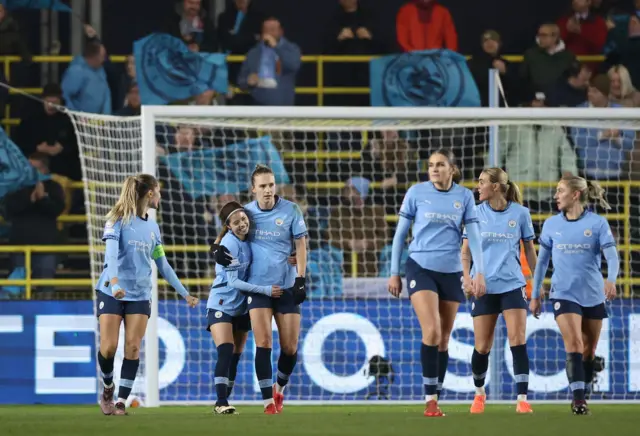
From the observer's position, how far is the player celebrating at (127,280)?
32.8 feet

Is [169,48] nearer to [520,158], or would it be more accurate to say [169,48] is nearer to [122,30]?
[122,30]

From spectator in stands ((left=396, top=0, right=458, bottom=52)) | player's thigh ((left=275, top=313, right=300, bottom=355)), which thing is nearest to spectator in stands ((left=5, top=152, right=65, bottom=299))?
spectator in stands ((left=396, top=0, right=458, bottom=52))

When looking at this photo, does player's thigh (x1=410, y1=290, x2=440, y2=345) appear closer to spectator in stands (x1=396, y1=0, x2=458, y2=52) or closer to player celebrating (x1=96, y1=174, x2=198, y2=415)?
player celebrating (x1=96, y1=174, x2=198, y2=415)

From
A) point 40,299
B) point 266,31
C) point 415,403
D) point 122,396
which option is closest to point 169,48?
point 266,31

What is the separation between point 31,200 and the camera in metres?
14.7

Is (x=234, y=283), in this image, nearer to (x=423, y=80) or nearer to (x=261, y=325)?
(x=261, y=325)

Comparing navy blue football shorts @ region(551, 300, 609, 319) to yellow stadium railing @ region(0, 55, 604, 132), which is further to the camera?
yellow stadium railing @ region(0, 55, 604, 132)

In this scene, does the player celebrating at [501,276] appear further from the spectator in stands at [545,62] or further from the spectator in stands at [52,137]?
the spectator in stands at [52,137]

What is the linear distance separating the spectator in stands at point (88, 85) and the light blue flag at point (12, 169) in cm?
91

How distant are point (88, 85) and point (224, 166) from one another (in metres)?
2.10

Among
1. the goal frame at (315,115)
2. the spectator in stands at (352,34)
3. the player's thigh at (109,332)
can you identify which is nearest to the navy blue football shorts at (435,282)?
the player's thigh at (109,332)

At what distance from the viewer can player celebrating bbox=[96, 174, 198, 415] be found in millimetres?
10000

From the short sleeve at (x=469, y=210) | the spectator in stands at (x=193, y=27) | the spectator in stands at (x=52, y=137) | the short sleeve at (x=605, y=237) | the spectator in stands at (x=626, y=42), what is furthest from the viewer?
the spectator in stands at (x=193, y=27)

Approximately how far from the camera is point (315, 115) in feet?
41.3
